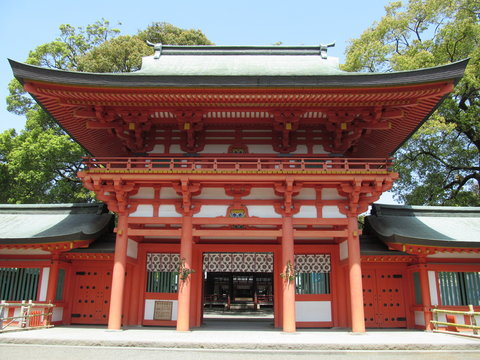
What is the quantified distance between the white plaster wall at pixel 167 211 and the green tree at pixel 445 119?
18392mm

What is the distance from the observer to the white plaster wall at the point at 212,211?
1266 cm

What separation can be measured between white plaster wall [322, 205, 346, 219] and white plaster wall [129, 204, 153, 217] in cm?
598

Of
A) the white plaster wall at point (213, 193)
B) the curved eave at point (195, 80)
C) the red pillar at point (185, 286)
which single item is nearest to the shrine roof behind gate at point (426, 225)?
the curved eave at point (195, 80)

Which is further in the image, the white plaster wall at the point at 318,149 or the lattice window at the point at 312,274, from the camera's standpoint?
the lattice window at the point at 312,274

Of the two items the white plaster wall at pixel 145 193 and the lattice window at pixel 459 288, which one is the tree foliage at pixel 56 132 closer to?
the white plaster wall at pixel 145 193

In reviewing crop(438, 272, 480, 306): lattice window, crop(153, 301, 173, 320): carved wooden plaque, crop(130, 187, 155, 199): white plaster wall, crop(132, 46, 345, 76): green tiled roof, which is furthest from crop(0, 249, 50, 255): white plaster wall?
crop(438, 272, 480, 306): lattice window

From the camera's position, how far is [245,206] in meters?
12.7

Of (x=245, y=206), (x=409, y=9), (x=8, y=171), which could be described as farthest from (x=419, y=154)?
(x=8, y=171)

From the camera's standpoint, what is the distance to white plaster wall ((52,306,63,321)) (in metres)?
13.5

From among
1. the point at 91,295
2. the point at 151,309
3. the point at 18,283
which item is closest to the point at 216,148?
the point at 151,309

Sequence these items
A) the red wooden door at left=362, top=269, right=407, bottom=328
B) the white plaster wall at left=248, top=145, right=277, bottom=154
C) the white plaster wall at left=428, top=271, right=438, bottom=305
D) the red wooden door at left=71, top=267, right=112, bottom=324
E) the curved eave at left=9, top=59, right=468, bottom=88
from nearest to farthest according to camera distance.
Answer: the curved eave at left=9, top=59, right=468, bottom=88 → the white plaster wall at left=428, top=271, right=438, bottom=305 → the white plaster wall at left=248, top=145, right=277, bottom=154 → the red wooden door at left=362, top=269, right=407, bottom=328 → the red wooden door at left=71, top=267, right=112, bottom=324

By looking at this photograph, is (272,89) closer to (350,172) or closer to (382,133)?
(350,172)

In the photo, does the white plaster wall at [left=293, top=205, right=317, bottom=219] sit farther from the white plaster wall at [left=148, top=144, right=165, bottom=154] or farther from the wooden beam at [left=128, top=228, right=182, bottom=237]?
the white plaster wall at [left=148, top=144, right=165, bottom=154]

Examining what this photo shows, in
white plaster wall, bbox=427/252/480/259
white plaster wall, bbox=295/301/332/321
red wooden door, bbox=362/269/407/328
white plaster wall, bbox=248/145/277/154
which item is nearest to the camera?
white plaster wall, bbox=427/252/480/259
